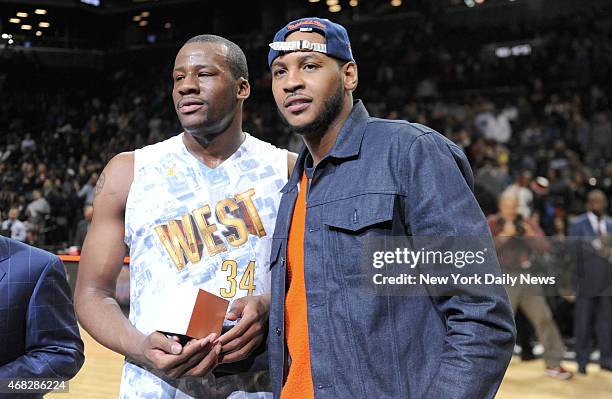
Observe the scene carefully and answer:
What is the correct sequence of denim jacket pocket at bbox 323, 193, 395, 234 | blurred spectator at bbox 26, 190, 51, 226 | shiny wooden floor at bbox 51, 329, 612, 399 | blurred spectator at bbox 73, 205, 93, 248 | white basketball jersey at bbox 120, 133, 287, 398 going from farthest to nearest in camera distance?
blurred spectator at bbox 26, 190, 51, 226 → blurred spectator at bbox 73, 205, 93, 248 → shiny wooden floor at bbox 51, 329, 612, 399 → white basketball jersey at bbox 120, 133, 287, 398 → denim jacket pocket at bbox 323, 193, 395, 234

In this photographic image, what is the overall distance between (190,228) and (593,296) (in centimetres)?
213

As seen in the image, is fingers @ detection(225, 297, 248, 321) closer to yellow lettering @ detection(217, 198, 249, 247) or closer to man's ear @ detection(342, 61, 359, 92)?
yellow lettering @ detection(217, 198, 249, 247)

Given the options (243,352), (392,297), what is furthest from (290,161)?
(392,297)

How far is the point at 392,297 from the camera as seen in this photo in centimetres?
134

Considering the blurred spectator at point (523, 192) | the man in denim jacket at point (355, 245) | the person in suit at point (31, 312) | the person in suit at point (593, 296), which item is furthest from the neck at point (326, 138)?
the blurred spectator at point (523, 192)

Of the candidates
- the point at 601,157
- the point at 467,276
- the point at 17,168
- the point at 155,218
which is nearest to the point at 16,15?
the point at 17,168

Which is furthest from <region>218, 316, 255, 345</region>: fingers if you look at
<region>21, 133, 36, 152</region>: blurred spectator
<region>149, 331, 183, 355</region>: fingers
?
<region>21, 133, 36, 152</region>: blurred spectator

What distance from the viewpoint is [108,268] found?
177 cm

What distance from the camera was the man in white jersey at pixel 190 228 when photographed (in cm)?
174

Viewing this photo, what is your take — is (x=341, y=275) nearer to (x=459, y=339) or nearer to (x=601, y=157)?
(x=459, y=339)

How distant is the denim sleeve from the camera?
3.92 ft

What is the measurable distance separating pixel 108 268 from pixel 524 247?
1.56m

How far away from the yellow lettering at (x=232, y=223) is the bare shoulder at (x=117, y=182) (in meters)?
0.24

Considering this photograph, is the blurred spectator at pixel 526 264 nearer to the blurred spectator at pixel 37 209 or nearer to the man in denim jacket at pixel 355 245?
the man in denim jacket at pixel 355 245
